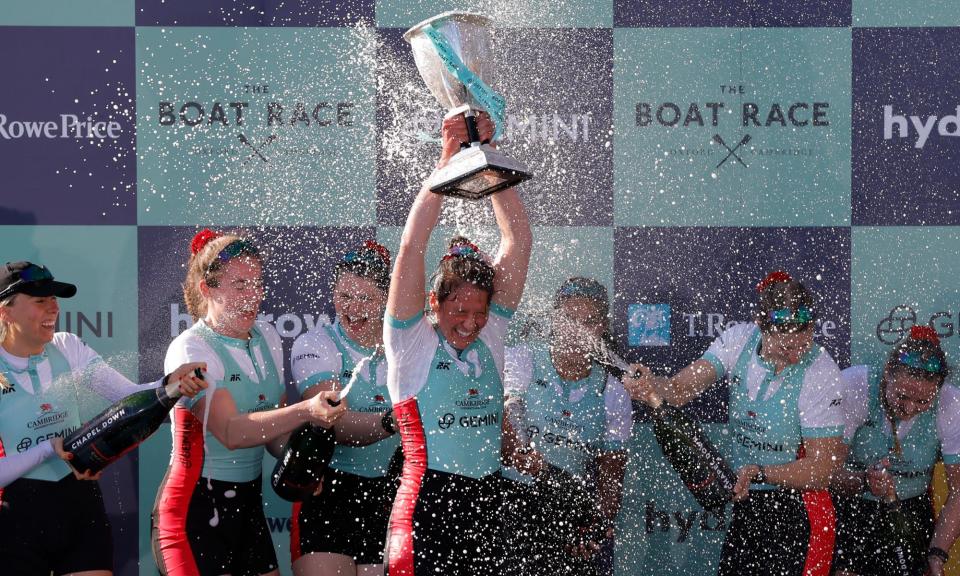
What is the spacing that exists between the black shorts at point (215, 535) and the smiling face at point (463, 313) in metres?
0.97

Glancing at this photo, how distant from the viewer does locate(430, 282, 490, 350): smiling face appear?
311cm

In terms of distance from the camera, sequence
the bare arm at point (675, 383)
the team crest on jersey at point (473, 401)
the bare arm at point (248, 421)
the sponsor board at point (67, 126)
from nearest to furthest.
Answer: the team crest on jersey at point (473, 401), the bare arm at point (248, 421), the bare arm at point (675, 383), the sponsor board at point (67, 126)

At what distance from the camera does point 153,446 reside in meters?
4.48

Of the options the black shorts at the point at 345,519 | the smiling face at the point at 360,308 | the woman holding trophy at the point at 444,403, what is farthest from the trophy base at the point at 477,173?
the black shorts at the point at 345,519

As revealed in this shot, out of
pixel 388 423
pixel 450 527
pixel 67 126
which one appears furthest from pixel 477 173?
pixel 67 126

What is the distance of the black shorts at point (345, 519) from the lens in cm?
356

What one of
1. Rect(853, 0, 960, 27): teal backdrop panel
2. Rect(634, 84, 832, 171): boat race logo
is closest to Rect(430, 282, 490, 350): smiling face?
Rect(634, 84, 832, 171): boat race logo

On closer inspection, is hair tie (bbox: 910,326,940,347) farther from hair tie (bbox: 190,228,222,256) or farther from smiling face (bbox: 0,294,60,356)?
smiling face (bbox: 0,294,60,356)

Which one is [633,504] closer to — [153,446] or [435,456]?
[435,456]

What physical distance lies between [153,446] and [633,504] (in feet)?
6.58

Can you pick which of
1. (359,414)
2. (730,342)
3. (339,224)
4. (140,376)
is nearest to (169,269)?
(140,376)

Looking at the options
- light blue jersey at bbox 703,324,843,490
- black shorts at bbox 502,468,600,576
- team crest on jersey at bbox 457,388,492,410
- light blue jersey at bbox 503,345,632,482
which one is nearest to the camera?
team crest on jersey at bbox 457,388,492,410

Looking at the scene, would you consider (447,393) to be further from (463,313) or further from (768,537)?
(768,537)

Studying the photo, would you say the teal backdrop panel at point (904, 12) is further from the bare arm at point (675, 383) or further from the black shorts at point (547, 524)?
the black shorts at point (547, 524)
